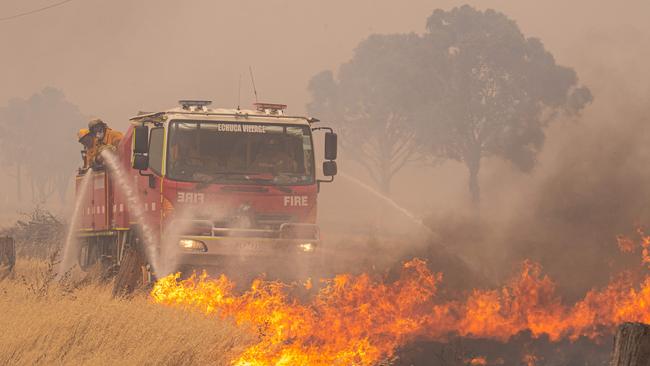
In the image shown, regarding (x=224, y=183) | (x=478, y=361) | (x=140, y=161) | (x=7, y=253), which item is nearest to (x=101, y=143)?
(x=7, y=253)

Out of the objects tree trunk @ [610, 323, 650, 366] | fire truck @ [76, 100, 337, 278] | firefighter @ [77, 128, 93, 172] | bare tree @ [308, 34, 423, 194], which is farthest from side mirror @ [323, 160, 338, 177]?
bare tree @ [308, 34, 423, 194]

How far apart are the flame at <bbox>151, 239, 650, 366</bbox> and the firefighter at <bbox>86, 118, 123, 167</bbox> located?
470cm

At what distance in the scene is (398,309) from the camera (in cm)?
1619

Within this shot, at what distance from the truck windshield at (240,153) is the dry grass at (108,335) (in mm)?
2597

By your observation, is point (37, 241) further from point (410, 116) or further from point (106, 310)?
point (410, 116)

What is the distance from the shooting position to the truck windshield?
52.5 feet

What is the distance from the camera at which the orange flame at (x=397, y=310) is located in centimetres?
1492

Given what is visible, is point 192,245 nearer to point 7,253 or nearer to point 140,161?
point 140,161

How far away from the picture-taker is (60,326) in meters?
12.0

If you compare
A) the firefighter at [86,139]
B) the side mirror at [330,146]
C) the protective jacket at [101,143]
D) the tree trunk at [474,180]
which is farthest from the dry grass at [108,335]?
the tree trunk at [474,180]

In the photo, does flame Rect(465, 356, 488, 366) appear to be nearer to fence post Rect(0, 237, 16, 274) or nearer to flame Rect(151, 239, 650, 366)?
flame Rect(151, 239, 650, 366)

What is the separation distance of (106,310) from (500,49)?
57244mm

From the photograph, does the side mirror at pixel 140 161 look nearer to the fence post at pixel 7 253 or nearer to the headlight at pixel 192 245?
the headlight at pixel 192 245

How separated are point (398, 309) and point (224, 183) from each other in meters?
3.06
